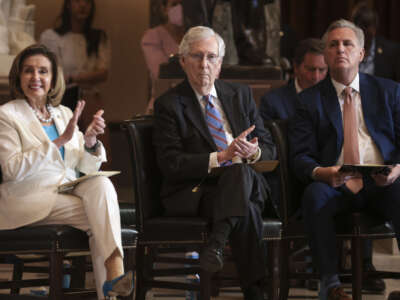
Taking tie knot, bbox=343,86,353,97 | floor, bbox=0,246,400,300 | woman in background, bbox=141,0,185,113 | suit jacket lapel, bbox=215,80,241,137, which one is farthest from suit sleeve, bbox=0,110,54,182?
woman in background, bbox=141,0,185,113

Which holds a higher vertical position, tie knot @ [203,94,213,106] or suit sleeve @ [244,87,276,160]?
tie knot @ [203,94,213,106]

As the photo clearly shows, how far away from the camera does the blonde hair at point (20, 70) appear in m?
4.08

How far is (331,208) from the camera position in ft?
13.2

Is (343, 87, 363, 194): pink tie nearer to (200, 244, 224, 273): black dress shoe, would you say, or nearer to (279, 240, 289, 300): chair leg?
(279, 240, 289, 300): chair leg

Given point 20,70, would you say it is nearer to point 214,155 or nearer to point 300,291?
point 214,155

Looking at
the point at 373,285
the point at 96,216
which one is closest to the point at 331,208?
the point at 373,285

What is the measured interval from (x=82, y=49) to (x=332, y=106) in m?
3.30

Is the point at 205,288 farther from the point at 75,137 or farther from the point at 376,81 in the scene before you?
the point at 376,81

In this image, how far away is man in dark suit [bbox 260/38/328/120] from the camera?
506 cm

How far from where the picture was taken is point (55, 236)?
3.63m

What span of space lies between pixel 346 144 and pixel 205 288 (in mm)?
1049

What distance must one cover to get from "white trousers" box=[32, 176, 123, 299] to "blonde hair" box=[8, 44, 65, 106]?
1.74ft

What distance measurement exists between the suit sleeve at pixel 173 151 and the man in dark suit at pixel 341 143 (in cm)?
51

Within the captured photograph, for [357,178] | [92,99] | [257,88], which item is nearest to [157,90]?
[257,88]
